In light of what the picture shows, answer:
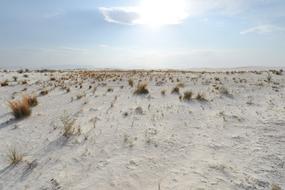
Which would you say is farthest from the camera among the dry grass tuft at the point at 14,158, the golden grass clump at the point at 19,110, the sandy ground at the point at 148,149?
the golden grass clump at the point at 19,110

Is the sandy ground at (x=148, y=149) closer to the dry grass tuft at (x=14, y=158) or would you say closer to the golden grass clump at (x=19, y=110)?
the dry grass tuft at (x=14, y=158)

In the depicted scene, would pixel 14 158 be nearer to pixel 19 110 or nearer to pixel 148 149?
pixel 148 149

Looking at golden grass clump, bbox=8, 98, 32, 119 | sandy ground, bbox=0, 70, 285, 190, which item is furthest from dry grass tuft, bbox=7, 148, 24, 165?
golden grass clump, bbox=8, 98, 32, 119

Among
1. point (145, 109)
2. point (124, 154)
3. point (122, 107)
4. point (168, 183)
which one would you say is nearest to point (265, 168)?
point (168, 183)

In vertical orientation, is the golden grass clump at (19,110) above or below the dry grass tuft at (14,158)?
above

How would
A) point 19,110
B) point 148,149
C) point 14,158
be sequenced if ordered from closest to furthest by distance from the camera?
point 14,158
point 148,149
point 19,110

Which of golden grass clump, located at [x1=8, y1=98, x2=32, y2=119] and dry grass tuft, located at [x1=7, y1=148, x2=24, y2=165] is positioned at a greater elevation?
golden grass clump, located at [x1=8, y1=98, x2=32, y2=119]

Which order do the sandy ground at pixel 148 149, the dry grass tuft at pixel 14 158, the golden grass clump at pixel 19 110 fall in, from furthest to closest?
the golden grass clump at pixel 19 110, the dry grass tuft at pixel 14 158, the sandy ground at pixel 148 149

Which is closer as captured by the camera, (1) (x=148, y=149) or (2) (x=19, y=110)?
(1) (x=148, y=149)

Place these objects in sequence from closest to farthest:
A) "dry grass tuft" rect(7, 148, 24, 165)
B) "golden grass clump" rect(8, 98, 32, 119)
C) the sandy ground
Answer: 1. the sandy ground
2. "dry grass tuft" rect(7, 148, 24, 165)
3. "golden grass clump" rect(8, 98, 32, 119)

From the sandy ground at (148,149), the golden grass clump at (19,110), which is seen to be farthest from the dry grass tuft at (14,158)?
the golden grass clump at (19,110)

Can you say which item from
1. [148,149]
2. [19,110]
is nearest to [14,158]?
[148,149]

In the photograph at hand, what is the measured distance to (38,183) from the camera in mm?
3982

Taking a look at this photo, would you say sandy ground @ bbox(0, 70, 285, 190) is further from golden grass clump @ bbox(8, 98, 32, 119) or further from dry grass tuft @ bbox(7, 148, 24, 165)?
golden grass clump @ bbox(8, 98, 32, 119)
